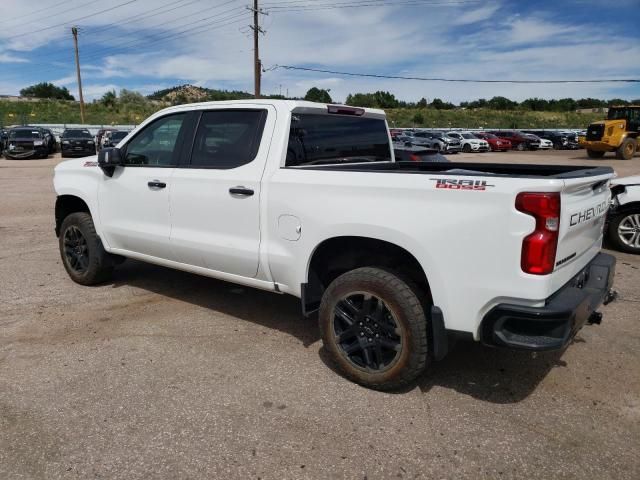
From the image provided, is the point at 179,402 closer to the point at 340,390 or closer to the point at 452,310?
the point at 340,390

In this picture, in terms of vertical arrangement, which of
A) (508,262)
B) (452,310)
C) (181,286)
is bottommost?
(181,286)

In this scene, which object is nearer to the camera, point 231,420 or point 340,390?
point 231,420

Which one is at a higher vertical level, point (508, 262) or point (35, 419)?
point (508, 262)

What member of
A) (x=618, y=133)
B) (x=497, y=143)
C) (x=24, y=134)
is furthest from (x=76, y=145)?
(x=497, y=143)

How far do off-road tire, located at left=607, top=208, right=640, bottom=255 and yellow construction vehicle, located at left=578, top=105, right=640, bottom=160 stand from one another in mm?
23053

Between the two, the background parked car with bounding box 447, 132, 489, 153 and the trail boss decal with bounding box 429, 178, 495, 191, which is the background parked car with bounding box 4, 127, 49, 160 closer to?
the background parked car with bounding box 447, 132, 489, 153

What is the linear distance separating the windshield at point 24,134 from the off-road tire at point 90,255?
79.6ft

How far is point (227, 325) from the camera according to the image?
458 cm

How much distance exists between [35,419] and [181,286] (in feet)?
8.80

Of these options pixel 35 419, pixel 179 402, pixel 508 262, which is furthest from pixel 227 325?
pixel 508 262

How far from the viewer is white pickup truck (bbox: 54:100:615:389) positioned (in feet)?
9.13

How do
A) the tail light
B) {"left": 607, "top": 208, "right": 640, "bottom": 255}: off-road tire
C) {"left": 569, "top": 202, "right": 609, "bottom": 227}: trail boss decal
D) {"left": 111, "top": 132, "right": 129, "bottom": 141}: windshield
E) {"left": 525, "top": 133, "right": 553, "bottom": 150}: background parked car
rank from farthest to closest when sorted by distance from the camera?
1. {"left": 525, "top": 133, "right": 553, "bottom": 150}: background parked car
2. {"left": 111, "top": 132, "right": 129, "bottom": 141}: windshield
3. {"left": 607, "top": 208, "right": 640, "bottom": 255}: off-road tire
4. {"left": 569, "top": 202, "right": 609, "bottom": 227}: trail boss decal
5. the tail light

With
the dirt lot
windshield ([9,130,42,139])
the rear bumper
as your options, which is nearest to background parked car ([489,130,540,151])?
windshield ([9,130,42,139])

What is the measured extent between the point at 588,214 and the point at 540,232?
2.35ft
